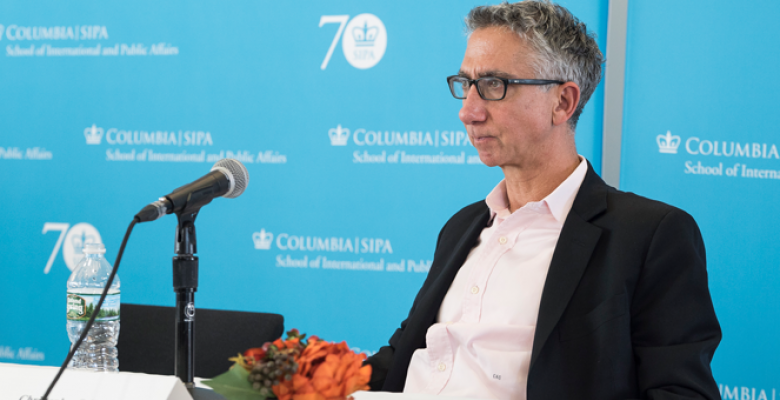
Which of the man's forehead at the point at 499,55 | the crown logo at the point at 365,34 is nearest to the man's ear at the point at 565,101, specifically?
the man's forehead at the point at 499,55

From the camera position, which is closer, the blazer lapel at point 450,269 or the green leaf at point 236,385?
the green leaf at point 236,385

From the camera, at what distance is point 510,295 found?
143 cm

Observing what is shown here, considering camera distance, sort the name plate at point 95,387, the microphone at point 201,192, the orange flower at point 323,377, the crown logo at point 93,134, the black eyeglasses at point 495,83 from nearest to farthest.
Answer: the orange flower at point 323,377
the name plate at point 95,387
the microphone at point 201,192
the black eyeglasses at point 495,83
the crown logo at point 93,134

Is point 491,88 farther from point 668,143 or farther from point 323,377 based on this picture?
A: point 668,143

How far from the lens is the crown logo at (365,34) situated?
2.80m

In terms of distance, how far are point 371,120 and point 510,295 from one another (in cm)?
153

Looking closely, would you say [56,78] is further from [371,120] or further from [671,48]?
[671,48]

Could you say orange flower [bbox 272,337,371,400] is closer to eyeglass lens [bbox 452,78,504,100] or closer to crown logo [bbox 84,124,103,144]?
eyeglass lens [bbox 452,78,504,100]

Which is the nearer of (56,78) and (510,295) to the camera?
(510,295)

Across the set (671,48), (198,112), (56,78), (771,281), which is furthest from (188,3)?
(771,281)

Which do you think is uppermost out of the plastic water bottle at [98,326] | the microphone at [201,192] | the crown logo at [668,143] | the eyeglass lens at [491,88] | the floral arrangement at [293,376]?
the crown logo at [668,143]

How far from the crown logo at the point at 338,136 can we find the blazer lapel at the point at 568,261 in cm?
154

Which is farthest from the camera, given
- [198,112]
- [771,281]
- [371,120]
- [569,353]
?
[198,112]

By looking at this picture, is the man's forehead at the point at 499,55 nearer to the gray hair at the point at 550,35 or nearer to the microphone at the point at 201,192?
the gray hair at the point at 550,35
